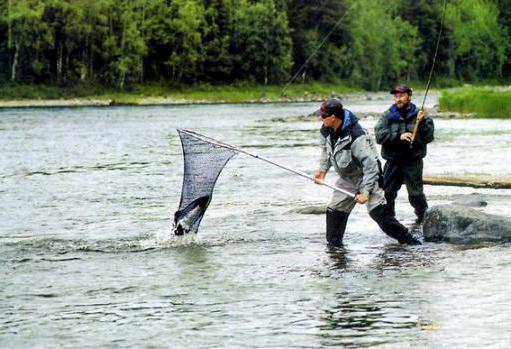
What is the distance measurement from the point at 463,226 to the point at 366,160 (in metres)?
2.21

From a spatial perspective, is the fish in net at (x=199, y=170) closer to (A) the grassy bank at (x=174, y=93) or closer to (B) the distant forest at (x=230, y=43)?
(B) the distant forest at (x=230, y=43)

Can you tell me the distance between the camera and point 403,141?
13.7m

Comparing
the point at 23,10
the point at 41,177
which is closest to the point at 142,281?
the point at 41,177

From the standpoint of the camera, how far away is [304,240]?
46.4 ft

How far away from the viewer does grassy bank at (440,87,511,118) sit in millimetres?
53753

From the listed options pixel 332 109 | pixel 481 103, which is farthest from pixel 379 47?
pixel 332 109

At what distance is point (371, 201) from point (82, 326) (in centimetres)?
411

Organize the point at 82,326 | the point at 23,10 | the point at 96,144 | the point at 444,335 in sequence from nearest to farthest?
the point at 444,335 < the point at 82,326 < the point at 96,144 < the point at 23,10

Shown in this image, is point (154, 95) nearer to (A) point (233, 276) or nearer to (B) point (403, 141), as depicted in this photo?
(B) point (403, 141)

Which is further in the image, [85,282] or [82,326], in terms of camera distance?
[85,282]

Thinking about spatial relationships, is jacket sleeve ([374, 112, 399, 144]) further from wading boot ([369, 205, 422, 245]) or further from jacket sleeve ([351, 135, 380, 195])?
jacket sleeve ([351, 135, 380, 195])

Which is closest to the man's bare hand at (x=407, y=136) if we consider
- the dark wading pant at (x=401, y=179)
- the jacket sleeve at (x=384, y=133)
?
the jacket sleeve at (x=384, y=133)

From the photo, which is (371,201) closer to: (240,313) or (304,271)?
(304,271)

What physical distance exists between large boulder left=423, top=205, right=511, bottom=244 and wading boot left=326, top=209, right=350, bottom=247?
1281 mm
